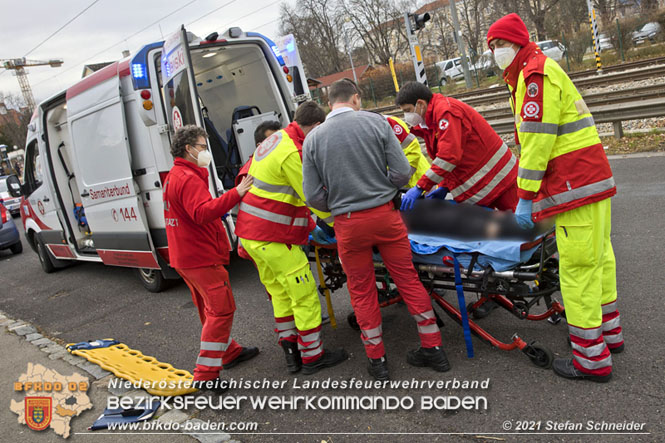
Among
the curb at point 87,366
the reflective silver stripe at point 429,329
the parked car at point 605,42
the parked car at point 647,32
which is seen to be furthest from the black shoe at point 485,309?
the parked car at point 605,42

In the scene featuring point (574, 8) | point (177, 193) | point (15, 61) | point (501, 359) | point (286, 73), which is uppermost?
point (15, 61)

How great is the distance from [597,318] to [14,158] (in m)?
39.5

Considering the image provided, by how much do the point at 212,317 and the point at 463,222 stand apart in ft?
6.19

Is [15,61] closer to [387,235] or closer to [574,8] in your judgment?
[574,8]

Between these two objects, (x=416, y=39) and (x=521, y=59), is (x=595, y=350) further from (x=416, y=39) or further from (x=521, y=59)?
(x=416, y=39)

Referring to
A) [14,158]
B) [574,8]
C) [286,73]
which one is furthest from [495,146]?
[14,158]

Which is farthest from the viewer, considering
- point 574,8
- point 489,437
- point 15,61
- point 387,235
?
point 15,61

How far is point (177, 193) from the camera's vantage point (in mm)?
3637

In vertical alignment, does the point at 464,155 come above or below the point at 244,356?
above

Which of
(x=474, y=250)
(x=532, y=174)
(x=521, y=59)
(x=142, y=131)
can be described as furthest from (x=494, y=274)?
(x=142, y=131)

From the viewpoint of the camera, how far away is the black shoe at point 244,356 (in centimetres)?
410

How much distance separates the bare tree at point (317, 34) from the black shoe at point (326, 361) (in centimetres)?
5510

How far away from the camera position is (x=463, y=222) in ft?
11.9

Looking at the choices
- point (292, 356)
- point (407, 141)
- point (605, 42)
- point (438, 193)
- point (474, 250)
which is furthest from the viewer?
point (605, 42)
